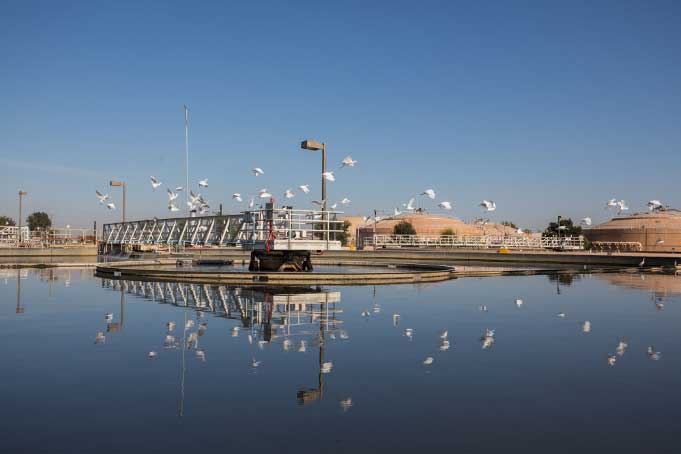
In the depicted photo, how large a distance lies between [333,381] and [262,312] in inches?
238

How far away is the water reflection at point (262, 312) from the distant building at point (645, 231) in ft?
292

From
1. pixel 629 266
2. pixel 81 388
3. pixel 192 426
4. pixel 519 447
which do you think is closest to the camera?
pixel 519 447

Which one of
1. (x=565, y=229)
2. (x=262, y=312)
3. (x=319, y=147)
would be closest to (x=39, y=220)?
(x=565, y=229)

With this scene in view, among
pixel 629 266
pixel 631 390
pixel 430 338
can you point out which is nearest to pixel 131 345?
pixel 430 338

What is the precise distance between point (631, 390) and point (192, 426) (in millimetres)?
4611

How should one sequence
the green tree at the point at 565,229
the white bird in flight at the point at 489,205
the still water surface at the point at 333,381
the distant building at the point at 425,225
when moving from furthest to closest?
the distant building at the point at 425,225
the green tree at the point at 565,229
the white bird in flight at the point at 489,205
the still water surface at the point at 333,381

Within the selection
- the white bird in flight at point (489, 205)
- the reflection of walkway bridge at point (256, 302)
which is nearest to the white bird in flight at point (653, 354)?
the reflection of walkway bridge at point (256, 302)

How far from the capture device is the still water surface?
490 centimetres

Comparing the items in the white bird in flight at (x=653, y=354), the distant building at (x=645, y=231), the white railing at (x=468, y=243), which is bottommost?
the white bird in flight at (x=653, y=354)

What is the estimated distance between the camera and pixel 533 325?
11289mm

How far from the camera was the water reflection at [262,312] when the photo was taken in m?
8.70

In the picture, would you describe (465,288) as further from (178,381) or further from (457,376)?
(178,381)

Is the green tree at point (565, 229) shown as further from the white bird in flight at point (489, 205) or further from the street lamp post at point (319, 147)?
the street lamp post at point (319, 147)

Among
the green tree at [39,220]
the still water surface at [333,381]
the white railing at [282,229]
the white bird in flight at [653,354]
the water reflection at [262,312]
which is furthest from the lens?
the green tree at [39,220]
